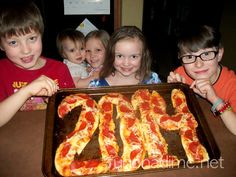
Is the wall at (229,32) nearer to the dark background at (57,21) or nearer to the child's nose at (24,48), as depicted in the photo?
the dark background at (57,21)

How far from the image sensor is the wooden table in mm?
1450

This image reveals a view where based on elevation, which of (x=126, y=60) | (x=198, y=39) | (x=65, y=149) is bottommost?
(x=65, y=149)

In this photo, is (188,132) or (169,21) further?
(169,21)

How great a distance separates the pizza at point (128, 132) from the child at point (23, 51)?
478mm

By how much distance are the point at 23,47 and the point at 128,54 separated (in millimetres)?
961

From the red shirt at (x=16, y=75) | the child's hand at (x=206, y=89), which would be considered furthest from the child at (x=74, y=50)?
the child's hand at (x=206, y=89)

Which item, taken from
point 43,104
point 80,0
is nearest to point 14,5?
point 43,104

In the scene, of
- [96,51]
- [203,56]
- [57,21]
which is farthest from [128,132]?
[57,21]

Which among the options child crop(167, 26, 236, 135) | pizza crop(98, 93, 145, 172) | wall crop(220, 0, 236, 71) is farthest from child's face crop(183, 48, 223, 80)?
wall crop(220, 0, 236, 71)

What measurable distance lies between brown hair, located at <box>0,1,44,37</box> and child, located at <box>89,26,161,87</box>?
0.75 m

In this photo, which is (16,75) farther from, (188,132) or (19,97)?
(188,132)

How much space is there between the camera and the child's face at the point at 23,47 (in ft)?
6.33

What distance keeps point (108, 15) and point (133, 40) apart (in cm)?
176

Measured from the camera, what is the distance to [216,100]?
1.89m
